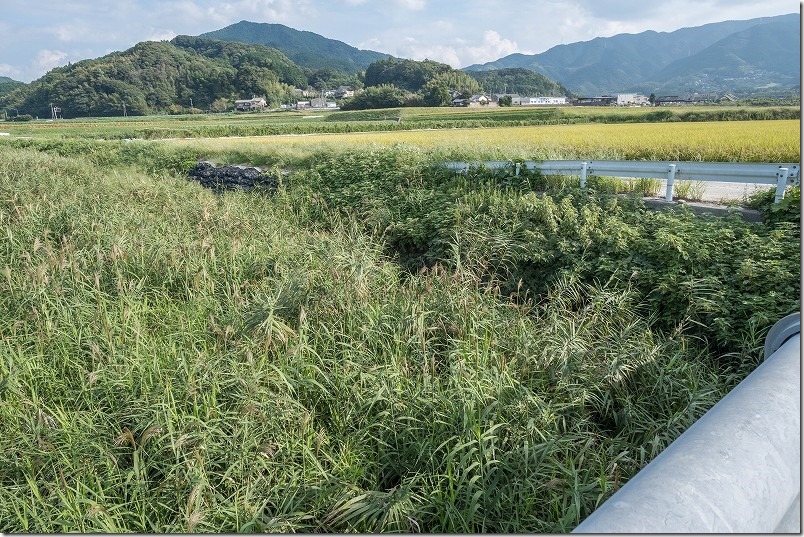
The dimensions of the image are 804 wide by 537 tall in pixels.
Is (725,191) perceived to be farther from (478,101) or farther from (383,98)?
(478,101)

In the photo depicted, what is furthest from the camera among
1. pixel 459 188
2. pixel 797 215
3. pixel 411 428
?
pixel 459 188

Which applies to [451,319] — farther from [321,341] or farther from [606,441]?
[606,441]

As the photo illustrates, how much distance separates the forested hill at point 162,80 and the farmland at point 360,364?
4660 centimetres

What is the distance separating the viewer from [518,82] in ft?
419

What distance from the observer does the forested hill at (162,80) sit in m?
50.5

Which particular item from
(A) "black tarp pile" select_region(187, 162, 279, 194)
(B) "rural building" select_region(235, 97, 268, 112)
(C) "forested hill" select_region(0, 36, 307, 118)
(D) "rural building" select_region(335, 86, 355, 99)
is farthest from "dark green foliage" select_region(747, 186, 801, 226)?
(D) "rural building" select_region(335, 86, 355, 99)

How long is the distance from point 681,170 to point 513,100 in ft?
292

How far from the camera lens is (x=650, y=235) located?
23.1ft

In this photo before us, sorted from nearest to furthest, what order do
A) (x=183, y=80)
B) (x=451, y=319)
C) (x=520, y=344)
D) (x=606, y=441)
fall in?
(x=606, y=441), (x=520, y=344), (x=451, y=319), (x=183, y=80)

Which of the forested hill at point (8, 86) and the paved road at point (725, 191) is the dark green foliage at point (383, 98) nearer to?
the forested hill at point (8, 86)

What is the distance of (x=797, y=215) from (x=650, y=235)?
1.82 m

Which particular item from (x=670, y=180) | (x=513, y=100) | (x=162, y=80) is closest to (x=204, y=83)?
(x=162, y=80)

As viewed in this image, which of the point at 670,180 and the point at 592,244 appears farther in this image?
the point at 670,180

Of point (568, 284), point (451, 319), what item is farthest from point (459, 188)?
point (451, 319)
